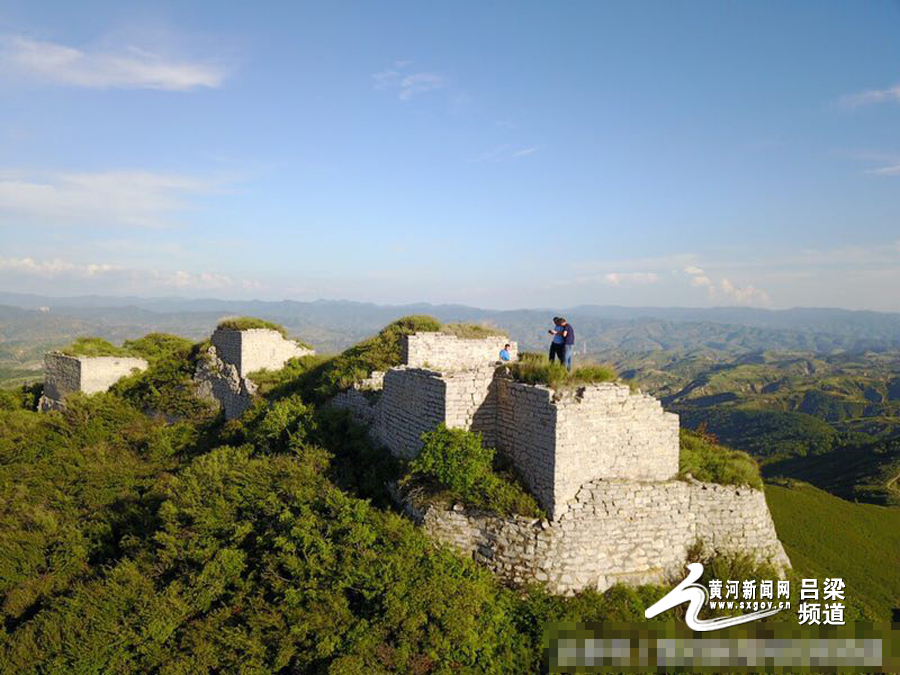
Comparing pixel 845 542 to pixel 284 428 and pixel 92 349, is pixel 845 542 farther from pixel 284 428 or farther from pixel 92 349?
pixel 92 349

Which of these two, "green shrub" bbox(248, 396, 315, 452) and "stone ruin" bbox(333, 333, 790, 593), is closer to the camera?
"stone ruin" bbox(333, 333, 790, 593)

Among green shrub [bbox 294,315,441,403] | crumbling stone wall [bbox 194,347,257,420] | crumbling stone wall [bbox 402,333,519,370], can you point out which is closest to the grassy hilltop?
green shrub [bbox 294,315,441,403]

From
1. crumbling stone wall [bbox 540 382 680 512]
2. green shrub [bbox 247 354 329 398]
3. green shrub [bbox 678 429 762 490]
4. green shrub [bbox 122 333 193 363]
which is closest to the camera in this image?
crumbling stone wall [bbox 540 382 680 512]

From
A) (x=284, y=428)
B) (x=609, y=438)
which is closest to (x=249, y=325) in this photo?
(x=284, y=428)

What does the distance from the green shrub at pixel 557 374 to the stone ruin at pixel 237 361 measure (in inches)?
425

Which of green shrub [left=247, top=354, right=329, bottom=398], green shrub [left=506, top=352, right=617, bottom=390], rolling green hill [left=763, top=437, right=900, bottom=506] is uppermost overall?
green shrub [left=506, top=352, right=617, bottom=390]

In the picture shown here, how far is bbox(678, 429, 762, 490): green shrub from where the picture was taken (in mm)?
9328

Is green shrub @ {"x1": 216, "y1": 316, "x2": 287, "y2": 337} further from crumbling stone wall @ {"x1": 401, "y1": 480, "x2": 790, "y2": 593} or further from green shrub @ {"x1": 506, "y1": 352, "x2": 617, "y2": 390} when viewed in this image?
green shrub @ {"x1": 506, "y1": 352, "x2": 617, "y2": 390}

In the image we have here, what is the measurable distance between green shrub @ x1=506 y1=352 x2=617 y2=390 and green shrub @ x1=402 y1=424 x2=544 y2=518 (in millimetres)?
1353

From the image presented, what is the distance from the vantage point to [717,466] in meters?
9.67

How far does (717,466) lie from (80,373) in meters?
22.3

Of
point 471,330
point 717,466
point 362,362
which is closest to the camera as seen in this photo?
point 717,466

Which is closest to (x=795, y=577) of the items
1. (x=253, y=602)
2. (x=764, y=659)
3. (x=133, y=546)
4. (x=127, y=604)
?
(x=764, y=659)

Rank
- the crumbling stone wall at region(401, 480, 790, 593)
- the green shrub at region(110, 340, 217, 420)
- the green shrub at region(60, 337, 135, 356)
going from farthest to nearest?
1. the green shrub at region(60, 337, 135, 356)
2. the green shrub at region(110, 340, 217, 420)
3. the crumbling stone wall at region(401, 480, 790, 593)
